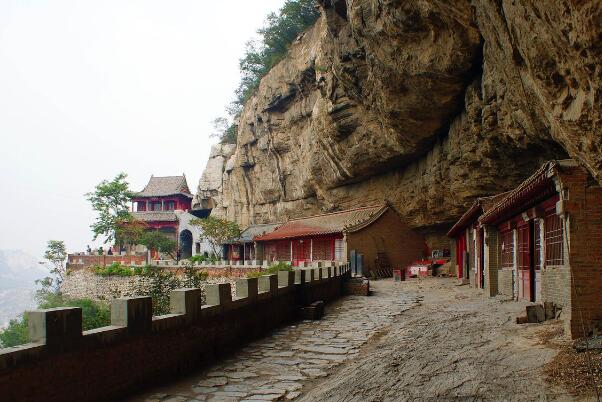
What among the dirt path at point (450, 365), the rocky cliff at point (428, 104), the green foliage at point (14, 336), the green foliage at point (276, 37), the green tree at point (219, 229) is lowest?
the green foliage at point (14, 336)

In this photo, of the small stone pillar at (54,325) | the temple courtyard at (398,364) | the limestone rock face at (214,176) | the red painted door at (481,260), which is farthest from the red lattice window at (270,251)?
the small stone pillar at (54,325)

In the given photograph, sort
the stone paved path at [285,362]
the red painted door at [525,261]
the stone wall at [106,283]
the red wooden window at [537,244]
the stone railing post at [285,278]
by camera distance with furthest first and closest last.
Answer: the stone wall at [106,283]
the red painted door at [525,261]
the stone railing post at [285,278]
the red wooden window at [537,244]
the stone paved path at [285,362]

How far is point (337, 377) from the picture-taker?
6457 mm

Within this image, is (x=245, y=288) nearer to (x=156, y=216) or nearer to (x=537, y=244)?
(x=537, y=244)

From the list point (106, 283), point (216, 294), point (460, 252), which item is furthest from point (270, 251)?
point (216, 294)

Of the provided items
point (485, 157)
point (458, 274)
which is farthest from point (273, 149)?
point (485, 157)

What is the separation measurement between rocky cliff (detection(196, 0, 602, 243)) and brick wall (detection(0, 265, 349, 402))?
18.7ft

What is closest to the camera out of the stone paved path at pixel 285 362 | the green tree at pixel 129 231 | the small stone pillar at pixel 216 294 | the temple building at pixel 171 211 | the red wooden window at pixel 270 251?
the stone paved path at pixel 285 362

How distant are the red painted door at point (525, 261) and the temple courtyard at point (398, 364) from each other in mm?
1087

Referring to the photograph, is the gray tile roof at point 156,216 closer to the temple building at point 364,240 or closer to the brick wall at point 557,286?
the temple building at point 364,240

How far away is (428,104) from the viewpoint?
1903 centimetres

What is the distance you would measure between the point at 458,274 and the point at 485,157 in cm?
819

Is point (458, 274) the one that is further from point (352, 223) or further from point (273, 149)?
point (273, 149)

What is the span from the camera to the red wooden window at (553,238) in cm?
923
